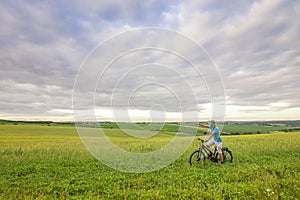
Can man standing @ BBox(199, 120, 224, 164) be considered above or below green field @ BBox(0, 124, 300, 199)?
above

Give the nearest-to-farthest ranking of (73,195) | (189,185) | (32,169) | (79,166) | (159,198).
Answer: (159,198) < (73,195) < (189,185) < (32,169) < (79,166)

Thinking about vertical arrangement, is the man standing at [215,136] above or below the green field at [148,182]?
above

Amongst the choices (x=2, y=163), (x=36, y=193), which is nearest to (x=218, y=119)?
(x=36, y=193)

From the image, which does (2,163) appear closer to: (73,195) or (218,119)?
(73,195)

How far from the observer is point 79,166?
12227 millimetres

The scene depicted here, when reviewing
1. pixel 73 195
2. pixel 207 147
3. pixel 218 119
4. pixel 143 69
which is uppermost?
pixel 143 69

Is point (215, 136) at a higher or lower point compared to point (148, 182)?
higher

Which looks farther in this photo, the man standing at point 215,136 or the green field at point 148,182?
the man standing at point 215,136

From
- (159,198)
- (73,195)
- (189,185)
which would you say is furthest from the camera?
(189,185)

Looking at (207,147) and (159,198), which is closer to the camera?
(159,198)

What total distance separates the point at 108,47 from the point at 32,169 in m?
7.05

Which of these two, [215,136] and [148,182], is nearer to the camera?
[148,182]

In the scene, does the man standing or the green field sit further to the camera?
the man standing

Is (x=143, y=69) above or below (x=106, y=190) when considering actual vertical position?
above
